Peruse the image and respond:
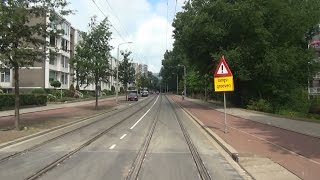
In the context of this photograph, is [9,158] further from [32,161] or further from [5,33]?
[5,33]

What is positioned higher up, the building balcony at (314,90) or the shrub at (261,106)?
the building balcony at (314,90)

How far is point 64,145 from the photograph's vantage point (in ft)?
53.3

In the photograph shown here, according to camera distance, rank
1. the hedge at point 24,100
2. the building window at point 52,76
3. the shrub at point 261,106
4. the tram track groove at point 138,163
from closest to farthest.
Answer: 1. the tram track groove at point 138,163
2. the hedge at point 24,100
3. the shrub at point 261,106
4. the building window at point 52,76

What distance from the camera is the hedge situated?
125 ft

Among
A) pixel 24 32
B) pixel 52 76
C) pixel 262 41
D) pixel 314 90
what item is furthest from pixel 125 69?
pixel 24 32

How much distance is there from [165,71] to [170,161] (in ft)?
527

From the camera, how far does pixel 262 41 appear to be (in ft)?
139

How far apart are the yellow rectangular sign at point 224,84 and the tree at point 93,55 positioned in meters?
22.8

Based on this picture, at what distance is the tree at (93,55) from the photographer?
A: 41875 millimetres

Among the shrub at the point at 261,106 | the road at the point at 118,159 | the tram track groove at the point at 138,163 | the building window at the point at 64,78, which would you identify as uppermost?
the building window at the point at 64,78

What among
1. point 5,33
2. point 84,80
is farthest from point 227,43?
point 5,33

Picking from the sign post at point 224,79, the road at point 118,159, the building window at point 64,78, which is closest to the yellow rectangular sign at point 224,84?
the sign post at point 224,79

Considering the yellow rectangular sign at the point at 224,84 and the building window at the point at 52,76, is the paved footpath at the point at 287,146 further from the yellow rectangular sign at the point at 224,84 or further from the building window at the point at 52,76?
the building window at the point at 52,76

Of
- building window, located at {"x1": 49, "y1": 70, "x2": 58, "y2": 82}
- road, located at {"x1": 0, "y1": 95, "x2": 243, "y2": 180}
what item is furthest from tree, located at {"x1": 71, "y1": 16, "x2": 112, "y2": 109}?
building window, located at {"x1": 49, "y1": 70, "x2": 58, "y2": 82}
